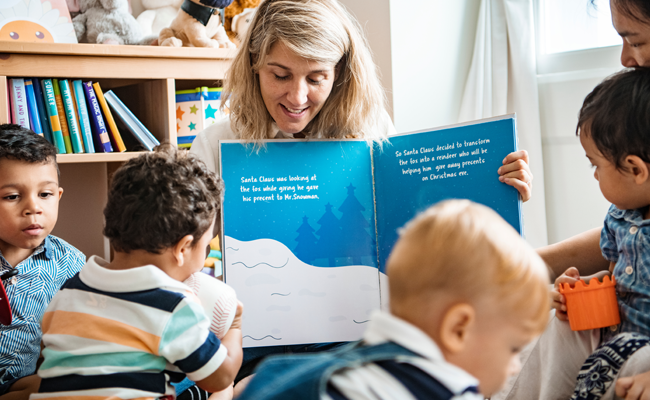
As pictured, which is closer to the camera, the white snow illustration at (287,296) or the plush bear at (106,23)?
the white snow illustration at (287,296)

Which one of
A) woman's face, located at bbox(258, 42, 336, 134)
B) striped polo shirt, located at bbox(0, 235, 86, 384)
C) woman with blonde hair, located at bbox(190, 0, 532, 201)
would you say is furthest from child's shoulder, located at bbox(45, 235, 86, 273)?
woman's face, located at bbox(258, 42, 336, 134)

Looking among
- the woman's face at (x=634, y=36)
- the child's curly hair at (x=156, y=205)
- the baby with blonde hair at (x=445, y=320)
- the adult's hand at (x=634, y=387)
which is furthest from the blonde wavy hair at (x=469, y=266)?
the woman's face at (x=634, y=36)

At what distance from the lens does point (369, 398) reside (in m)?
0.58

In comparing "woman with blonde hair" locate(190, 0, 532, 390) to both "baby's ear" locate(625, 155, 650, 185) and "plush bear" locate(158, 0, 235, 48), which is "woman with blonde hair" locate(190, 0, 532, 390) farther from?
"baby's ear" locate(625, 155, 650, 185)

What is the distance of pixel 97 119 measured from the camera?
1725mm

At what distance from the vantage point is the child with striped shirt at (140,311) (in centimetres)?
88

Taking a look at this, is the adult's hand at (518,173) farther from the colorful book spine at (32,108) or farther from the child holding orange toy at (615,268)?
the colorful book spine at (32,108)

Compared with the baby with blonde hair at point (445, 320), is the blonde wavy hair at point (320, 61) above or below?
above

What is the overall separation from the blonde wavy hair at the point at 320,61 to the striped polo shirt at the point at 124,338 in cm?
57

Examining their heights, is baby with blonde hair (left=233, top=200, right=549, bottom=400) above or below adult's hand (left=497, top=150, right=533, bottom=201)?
below

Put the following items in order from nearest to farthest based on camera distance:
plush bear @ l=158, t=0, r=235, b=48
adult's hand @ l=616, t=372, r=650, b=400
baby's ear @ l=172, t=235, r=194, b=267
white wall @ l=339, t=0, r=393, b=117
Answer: adult's hand @ l=616, t=372, r=650, b=400 → baby's ear @ l=172, t=235, r=194, b=267 → plush bear @ l=158, t=0, r=235, b=48 → white wall @ l=339, t=0, r=393, b=117

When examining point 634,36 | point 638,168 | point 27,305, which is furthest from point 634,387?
point 27,305

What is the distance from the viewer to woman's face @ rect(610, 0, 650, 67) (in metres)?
1.03

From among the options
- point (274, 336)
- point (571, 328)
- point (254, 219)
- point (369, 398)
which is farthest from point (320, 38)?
point (369, 398)
